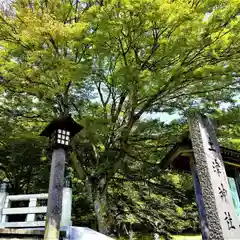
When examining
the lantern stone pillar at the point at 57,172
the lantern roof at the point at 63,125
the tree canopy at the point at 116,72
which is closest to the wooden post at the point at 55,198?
the lantern stone pillar at the point at 57,172

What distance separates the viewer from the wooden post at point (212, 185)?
306 cm

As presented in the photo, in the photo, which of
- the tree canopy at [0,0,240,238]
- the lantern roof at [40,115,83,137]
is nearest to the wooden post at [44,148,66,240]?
the lantern roof at [40,115,83,137]

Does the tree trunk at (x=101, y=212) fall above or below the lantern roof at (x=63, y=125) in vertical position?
below

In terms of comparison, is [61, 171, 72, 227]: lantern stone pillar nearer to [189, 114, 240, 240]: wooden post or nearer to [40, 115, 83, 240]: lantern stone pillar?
[40, 115, 83, 240]: lantern stone pillar

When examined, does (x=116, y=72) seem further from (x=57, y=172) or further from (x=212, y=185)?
(x=212, y=185)

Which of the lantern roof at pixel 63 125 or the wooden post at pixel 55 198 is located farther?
the lantern roof at pixel 63 125

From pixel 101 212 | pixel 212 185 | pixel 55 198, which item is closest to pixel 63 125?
pixel 55 198

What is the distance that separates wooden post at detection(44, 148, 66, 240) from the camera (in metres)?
3.98

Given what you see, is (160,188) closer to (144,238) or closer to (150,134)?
(150,134)

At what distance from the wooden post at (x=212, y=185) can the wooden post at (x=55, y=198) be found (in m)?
2.54

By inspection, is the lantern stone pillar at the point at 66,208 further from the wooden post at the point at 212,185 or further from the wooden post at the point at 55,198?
the wooden post at the point at 212,185

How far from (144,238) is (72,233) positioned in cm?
857

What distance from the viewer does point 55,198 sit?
14.3ft

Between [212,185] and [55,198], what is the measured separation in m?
2.81
